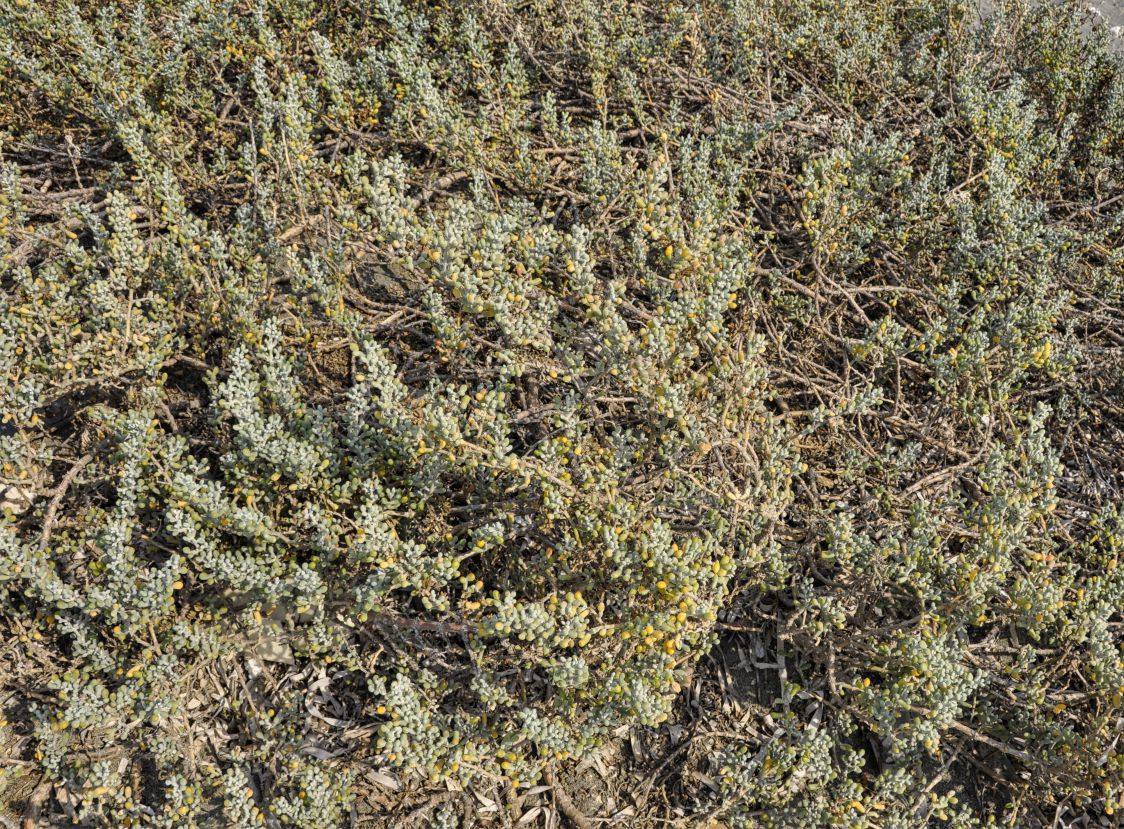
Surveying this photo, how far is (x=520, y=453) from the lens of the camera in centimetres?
366

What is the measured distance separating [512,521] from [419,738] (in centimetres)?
86

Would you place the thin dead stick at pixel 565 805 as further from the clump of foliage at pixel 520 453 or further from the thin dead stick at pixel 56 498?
the thin dead stick at pixel 56 498

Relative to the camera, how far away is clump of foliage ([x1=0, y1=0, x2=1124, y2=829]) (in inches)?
116

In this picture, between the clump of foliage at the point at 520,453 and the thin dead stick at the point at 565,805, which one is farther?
the thin dead stick at the point at 565,805

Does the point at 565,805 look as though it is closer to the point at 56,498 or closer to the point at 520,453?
the point at 520,453

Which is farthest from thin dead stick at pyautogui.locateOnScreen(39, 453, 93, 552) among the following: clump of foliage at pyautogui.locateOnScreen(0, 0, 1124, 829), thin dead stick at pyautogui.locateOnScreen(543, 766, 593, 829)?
thin dead stick at pyautogui.locateOnScreen(543, 766, 593, 829)

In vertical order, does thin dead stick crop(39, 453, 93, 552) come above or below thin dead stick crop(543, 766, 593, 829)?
above

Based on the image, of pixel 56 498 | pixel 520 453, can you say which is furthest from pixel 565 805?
pixel 56 498

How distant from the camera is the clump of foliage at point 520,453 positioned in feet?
9.66

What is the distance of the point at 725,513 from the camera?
327 centimetres

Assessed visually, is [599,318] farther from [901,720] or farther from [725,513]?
[901,720]

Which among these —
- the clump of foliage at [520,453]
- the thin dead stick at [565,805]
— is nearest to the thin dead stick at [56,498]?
the clump of foliage at [520,453]

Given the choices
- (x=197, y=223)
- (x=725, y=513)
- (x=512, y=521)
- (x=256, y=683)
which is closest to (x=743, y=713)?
(x=725, y=513)

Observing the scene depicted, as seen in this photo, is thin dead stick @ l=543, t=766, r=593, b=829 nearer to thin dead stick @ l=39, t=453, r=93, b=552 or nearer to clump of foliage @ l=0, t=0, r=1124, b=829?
clump of foliage @ l=0, t=0, r=1124, b=829
